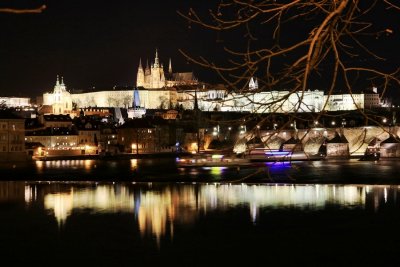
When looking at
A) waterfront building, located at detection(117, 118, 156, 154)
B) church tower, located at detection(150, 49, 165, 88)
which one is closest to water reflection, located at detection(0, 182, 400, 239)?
waterfront building, located at detection(117, 118, 156, 154)

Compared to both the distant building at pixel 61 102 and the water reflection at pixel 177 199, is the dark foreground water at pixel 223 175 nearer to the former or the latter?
the water reflection at pixel 177 199

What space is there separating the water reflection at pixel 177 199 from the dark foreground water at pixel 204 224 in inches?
1.2

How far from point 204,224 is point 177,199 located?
5282 millimetres

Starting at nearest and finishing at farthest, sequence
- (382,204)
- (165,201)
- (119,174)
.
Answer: (382,204)
(165,201)
(119,174)

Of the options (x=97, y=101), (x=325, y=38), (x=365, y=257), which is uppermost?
(x=97, y=101)

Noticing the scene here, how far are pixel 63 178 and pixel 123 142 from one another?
29274mm

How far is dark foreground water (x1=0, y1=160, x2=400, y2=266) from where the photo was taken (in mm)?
10703

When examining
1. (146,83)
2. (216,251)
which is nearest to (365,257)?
(216,251)

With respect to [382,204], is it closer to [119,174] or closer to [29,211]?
[29,211]

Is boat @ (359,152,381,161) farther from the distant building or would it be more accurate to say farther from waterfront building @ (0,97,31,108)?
waterfront building @ (0,97,31,108)

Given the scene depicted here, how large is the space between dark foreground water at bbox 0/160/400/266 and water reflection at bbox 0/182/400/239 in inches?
1.2

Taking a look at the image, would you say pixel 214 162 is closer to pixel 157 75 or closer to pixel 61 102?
pixel 61 102

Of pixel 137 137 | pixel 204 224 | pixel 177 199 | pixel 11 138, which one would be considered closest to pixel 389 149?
pixel 137 137

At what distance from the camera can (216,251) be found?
11141mm
